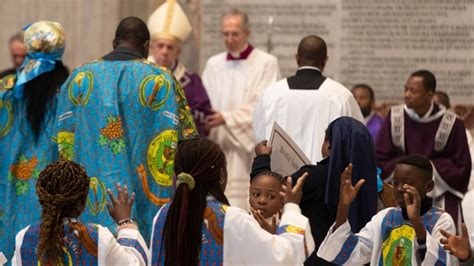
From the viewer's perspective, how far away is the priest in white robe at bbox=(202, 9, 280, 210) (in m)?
13.7

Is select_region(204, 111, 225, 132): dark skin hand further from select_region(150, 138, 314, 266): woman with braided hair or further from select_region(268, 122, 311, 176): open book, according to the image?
select_region(150, 138, 314, 266): woman with braided hair

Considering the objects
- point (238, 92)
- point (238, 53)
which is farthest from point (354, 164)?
point (238, 53)

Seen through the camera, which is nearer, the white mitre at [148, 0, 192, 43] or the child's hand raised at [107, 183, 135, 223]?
the child's hand raised at [107, 183, 135, 223]

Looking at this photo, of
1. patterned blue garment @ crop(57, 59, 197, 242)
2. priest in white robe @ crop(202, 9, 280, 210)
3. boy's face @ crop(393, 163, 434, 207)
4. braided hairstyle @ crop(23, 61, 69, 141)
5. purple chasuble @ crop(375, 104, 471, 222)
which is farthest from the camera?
priest in white robe @ crop(202, 9, 280, 210)

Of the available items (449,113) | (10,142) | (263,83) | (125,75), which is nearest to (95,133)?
(125,75)

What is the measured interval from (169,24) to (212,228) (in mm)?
6799

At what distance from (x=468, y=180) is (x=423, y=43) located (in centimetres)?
319

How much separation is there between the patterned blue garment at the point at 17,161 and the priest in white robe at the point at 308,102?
1.75 m

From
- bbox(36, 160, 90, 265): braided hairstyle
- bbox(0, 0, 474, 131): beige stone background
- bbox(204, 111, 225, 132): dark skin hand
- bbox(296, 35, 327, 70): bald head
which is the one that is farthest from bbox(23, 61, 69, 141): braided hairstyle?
bbox(0, 0, 474, 131): beige stone background

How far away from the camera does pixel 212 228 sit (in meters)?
6.80

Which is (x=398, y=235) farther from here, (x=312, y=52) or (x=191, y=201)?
(x=312, y=52)

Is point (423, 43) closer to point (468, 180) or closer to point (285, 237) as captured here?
point (468, 180)

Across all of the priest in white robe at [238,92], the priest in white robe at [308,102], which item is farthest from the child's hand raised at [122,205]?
the priest in white robe at [238,92]

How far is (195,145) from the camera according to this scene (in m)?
6.97
